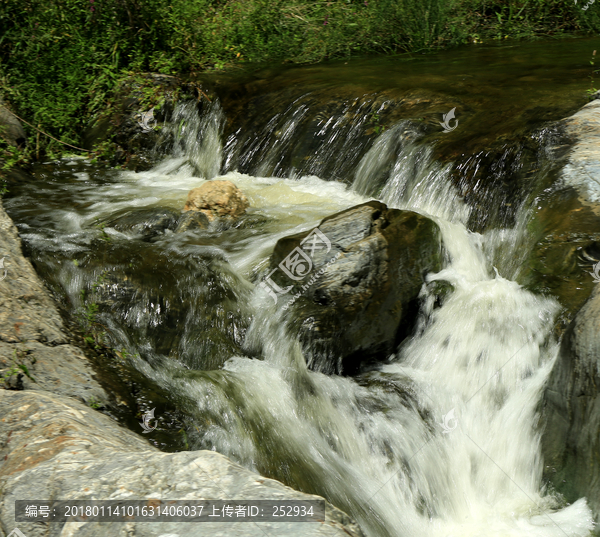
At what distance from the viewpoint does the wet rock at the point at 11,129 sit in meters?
7.19

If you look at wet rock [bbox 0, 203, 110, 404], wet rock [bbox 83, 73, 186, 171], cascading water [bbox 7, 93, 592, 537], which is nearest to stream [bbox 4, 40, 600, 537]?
cascading water [bbox 7, 93, 592, 537]

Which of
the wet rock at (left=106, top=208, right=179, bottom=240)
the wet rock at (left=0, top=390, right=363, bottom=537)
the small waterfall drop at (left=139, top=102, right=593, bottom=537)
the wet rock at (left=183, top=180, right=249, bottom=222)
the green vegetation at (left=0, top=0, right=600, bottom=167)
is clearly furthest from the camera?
the green vegetation at (left=0, top=0, right=600, bottom=167)

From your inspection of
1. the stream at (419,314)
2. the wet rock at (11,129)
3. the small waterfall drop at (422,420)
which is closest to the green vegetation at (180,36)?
the wet rock at (11,129)

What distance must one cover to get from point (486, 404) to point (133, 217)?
3.36 m

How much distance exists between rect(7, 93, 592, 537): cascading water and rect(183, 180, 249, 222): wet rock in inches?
12.4

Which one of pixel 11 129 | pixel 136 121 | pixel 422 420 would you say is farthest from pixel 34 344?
pixel 11 129

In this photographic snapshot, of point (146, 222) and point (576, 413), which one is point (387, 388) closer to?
point (576, 413)

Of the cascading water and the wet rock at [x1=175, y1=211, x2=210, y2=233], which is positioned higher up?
the wet rock at [x1=175, y1=211, x2=210, y2=233]

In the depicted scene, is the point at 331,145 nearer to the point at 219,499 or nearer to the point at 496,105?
the point at 496,105

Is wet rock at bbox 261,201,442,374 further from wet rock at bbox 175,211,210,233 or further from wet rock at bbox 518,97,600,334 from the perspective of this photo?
wet rock at bbox 175,211,210,233

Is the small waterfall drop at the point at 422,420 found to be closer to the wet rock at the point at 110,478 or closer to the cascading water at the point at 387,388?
the cascading water at the point at 387,388

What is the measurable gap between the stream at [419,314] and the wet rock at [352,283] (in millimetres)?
124

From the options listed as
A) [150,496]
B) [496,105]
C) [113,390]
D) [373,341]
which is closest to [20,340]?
[113,390]

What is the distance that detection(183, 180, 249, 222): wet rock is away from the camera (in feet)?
17.8
